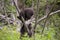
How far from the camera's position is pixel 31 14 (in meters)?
2.64

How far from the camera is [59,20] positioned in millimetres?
5211

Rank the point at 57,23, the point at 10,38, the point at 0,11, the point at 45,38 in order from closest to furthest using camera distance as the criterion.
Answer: the point at 10,38 < the point at 45,38 < the point at 0,11 < the point at 57,23

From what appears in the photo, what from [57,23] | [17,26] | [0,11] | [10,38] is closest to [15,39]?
[10,38]

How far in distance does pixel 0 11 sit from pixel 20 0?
1919 millimetres

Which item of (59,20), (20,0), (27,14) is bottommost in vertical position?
(59,20)

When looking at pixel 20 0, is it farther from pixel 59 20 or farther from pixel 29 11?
pixel 59 20

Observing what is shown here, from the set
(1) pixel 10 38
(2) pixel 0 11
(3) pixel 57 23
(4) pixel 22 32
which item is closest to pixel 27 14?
(4) pixel 22 32

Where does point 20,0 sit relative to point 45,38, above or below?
above

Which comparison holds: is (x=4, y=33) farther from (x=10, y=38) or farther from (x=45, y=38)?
(x=45, y=38)

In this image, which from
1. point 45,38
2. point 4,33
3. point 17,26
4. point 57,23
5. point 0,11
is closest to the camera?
point 45,38

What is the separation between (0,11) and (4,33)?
165cm

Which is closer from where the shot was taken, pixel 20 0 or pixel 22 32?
pixel 20 0

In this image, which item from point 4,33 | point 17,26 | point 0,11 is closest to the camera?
point 4,33

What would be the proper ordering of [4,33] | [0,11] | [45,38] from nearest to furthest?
[45,38]
[4,33]
[0,11]
